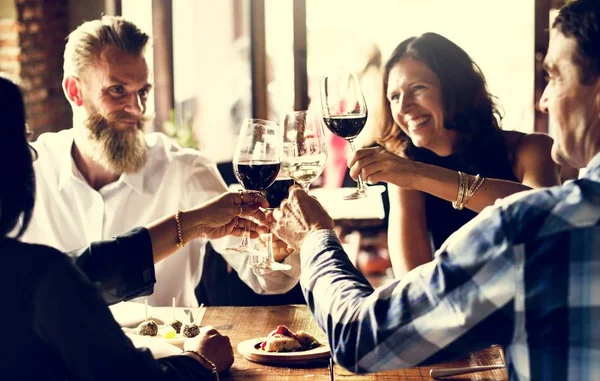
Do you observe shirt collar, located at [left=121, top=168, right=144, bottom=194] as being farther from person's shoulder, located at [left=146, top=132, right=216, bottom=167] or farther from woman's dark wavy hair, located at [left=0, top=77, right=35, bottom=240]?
woman's dark wavy hair, located at [left=0, top=77, right=35, bottom=240]

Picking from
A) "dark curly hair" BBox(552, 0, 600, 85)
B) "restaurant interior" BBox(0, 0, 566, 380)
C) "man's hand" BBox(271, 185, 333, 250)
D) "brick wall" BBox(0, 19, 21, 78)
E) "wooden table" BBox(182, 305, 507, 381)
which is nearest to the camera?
"dark curly hair" BBox(552, 0, 600, 85)

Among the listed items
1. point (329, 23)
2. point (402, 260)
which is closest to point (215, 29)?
point (329, 23)

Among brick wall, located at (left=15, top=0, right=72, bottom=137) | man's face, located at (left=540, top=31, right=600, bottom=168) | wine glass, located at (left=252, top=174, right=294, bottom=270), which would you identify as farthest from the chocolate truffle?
brick wall, located at (left=15, top=0, right=72, bottom=137)

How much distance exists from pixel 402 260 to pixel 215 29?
4.14m

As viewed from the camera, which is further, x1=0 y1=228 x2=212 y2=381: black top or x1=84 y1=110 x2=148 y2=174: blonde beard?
x1=84 y1=110 x2=148 y2=174: blonde beard

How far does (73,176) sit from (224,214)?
2.75 ft

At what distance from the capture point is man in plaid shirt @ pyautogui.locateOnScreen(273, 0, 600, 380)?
3.87ft

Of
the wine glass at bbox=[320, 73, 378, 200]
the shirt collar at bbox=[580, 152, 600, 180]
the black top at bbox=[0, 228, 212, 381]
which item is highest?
the wine glass at bbox=[320, 73, 378, 200]

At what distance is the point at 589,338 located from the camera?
1190 millimetres

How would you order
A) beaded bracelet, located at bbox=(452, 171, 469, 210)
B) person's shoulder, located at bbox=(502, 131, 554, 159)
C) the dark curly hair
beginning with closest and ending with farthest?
the dark curly hair → beaded bracelet, located at bbox=(452, 171, 469, 210) → person's shoulder, located at bbox=(502, 131, 554, 159)

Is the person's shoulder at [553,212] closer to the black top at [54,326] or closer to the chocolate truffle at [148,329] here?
the black top at [54,326]

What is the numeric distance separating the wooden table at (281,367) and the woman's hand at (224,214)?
0.22 m

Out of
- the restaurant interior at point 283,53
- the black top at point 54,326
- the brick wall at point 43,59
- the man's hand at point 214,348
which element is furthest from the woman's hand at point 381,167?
the brick wall at point 43,59

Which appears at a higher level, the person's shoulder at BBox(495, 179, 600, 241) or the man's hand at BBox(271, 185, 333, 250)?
the person's shoulder at BBox(495, 179, 600, 241)
